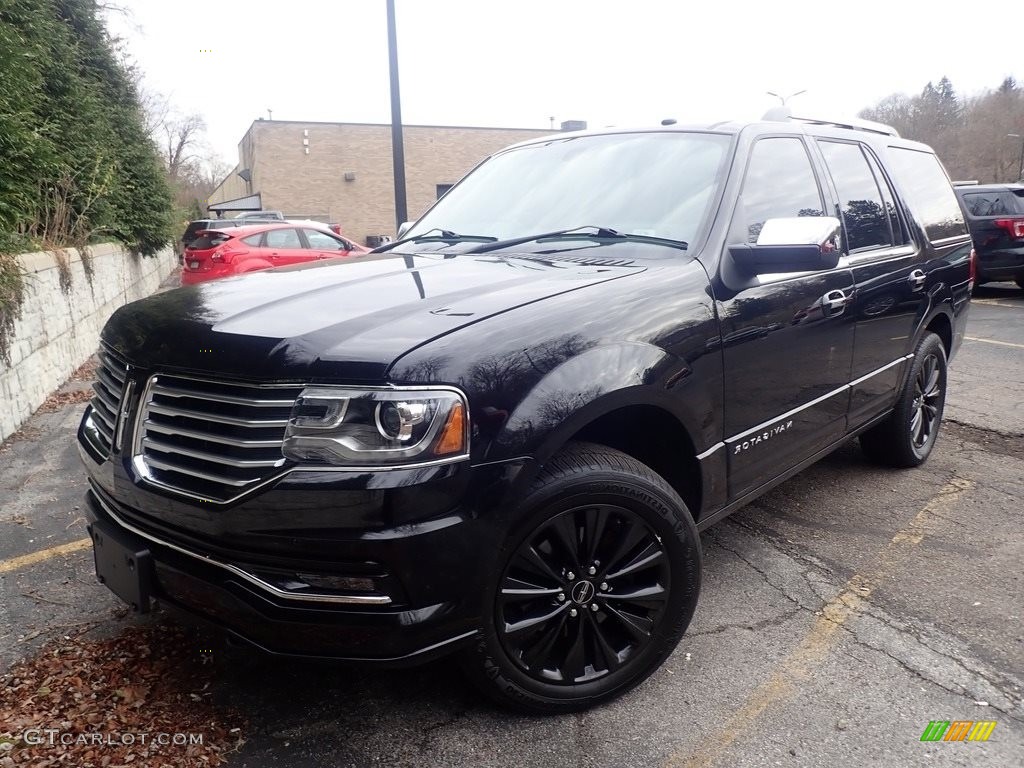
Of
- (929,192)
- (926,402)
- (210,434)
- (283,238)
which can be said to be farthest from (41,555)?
(283,238)

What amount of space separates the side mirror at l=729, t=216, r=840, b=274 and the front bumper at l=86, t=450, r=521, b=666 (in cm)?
135

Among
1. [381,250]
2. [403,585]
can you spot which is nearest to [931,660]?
[403,585]

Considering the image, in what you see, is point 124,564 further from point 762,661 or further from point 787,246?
point 787,246

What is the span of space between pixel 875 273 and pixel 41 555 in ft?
13.9

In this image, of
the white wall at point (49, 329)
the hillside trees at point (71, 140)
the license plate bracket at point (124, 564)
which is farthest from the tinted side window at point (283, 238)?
the license plate bracket at point (124, 564)

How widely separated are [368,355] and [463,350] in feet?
0.82

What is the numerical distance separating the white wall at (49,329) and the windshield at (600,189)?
3804 mm

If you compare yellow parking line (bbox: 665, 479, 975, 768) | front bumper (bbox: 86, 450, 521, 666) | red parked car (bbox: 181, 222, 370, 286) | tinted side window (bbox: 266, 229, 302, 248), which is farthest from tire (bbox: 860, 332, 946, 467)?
tinted side window (bbox: 266, 229, 302, 248)

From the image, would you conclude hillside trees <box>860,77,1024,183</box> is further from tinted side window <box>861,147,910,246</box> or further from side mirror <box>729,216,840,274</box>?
side mirror <box>729,216,840,274</box>

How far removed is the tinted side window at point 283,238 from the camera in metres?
14.4

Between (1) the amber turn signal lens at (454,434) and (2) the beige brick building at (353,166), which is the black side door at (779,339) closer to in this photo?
(1) the amber turn signal lens at (454,434)

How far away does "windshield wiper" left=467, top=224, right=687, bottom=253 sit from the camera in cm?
303

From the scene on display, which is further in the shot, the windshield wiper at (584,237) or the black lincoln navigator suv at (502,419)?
the windshield wiper at (584,237)

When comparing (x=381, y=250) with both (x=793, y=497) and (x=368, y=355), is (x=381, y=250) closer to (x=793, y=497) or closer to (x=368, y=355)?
(x=368, y=355)
